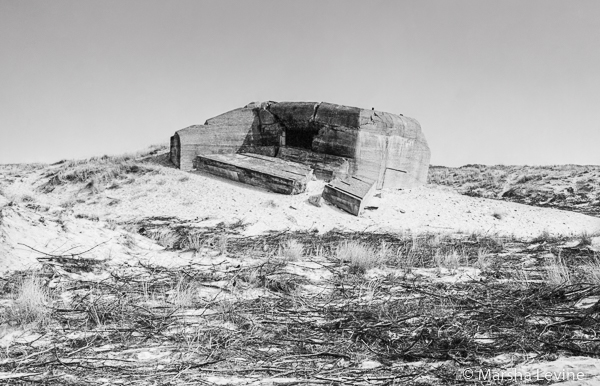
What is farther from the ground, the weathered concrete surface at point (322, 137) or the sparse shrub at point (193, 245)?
the weathered concrete surface at point (322, 137)

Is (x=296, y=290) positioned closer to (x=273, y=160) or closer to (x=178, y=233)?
(x=178, y=233)

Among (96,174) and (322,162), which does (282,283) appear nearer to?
(322,162)

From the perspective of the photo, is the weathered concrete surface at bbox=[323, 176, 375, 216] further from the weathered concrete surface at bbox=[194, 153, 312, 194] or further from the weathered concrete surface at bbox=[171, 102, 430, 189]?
the weathered concrete surface at bbox=[171, 102, 430, 189]

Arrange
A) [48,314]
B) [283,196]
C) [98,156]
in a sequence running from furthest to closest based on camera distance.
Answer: [98,156], [283,196], [48,314]

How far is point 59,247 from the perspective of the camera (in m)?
5.43

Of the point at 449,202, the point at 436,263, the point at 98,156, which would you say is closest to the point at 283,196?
the point at 449,202

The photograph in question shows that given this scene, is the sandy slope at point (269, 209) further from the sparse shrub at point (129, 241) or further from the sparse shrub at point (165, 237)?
the sparse shrub at point (165, 237)

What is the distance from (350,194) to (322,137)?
2745 mm

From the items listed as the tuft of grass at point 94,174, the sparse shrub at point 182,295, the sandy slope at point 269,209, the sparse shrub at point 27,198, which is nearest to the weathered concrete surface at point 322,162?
the sandy slope at point 269,209

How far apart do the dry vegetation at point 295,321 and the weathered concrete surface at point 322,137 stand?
711 cm

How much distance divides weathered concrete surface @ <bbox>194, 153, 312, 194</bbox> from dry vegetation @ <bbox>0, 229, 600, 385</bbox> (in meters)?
5.70

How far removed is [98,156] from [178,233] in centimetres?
1090

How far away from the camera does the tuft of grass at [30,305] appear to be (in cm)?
341

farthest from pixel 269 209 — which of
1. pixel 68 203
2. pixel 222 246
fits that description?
pixel 68 203
